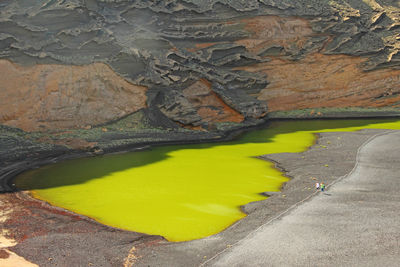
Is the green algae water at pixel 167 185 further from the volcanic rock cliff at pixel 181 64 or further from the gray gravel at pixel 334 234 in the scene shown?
the volcanic rock cliff at pixel 181 64

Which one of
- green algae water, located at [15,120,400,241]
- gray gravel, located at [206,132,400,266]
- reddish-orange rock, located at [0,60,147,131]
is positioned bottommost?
green algae water, located at [15,120,400,241]

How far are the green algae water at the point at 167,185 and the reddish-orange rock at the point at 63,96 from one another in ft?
19.6

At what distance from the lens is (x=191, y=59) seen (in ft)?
108

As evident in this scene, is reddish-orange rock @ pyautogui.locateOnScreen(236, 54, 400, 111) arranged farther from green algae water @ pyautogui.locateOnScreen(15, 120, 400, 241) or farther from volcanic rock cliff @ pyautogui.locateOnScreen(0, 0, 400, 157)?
green algae water @ pyautogui.locateOnScreen(15, 120, 400, 241)

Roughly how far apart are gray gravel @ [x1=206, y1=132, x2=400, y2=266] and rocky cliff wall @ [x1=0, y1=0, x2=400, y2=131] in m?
18.3

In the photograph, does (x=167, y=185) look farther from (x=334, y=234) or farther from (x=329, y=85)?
(x=329, y=85)

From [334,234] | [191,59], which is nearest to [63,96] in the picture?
[191,59]

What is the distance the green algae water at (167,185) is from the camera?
41.7ft

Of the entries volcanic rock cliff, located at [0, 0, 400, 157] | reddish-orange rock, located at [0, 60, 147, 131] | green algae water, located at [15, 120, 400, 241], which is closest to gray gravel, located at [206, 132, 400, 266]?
green algae water, located at [15, 120, 400, 241]

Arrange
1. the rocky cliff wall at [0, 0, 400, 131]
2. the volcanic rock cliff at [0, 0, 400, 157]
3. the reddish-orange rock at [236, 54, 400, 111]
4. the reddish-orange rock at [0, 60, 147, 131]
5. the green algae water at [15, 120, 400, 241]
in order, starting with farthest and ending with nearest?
the reddish-orange rock at [236, 54, 400, 111]
the rocky cliff wall at [0, 0, 400, 131]
the volcanic rock cliff at [0, 0, 400, 157]
the reddish-orange rock at [0, 60, 147, 131]
the green algae water at [15, 120, 400, 241]

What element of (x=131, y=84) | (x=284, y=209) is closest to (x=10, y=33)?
(x=131, y=84)

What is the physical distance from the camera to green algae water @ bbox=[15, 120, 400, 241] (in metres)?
12.7

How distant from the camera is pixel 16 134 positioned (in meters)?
24.3

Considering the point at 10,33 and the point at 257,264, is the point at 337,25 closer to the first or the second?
the point at 10,33
